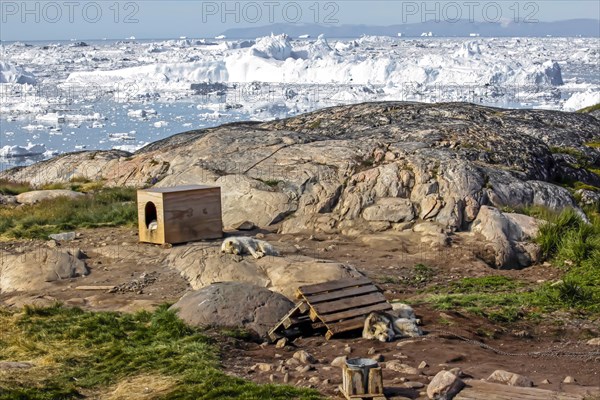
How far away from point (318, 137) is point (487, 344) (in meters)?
8.80

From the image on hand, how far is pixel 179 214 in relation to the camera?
40.4 ft

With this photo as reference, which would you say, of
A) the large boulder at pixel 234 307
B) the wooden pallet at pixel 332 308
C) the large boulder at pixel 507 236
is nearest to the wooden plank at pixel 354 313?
the wooden pallet at pixel 332 308

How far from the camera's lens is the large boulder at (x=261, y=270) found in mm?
10406

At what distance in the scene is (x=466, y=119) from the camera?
18.7m

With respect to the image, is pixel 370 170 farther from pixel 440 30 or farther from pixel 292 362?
pixel 440 30

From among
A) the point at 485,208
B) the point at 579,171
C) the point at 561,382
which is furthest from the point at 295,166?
the point at 561,382

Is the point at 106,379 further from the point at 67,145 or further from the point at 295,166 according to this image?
the point at 67,145

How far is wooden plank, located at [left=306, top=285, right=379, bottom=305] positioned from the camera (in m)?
8.50

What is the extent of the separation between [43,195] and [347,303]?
9.47 meters

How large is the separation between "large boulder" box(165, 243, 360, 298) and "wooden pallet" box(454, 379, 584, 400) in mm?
3797

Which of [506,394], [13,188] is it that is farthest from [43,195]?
[506,394]

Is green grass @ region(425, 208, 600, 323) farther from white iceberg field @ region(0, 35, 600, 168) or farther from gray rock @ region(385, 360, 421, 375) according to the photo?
white iceberg field @ region(0, 35, 600, 168)

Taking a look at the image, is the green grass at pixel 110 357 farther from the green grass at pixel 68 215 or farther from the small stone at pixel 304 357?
the green grass at pixel 68 215

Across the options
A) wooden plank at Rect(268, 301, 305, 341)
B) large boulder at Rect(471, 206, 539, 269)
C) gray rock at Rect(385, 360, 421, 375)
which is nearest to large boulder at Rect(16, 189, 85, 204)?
large boulder at Rect(471, 206, 539, 269)
